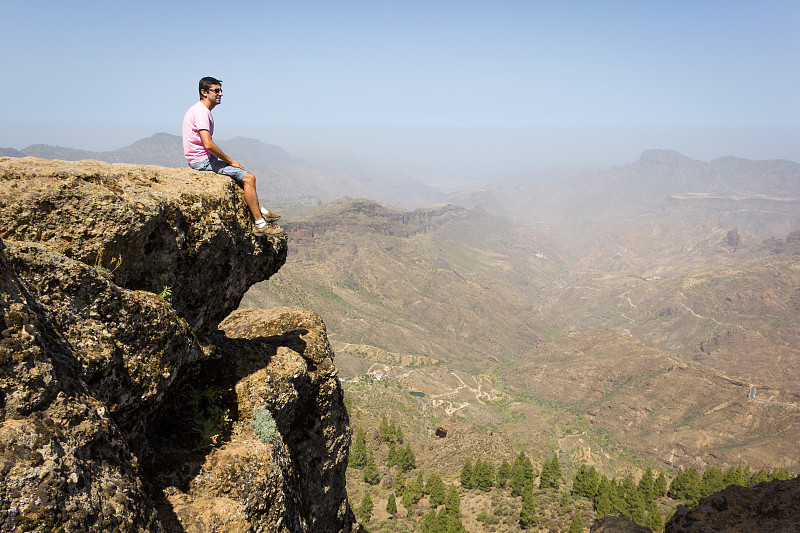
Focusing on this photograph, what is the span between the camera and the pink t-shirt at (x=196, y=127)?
Result: 1059 cm

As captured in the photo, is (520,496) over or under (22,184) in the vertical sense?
under

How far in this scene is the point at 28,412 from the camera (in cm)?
466

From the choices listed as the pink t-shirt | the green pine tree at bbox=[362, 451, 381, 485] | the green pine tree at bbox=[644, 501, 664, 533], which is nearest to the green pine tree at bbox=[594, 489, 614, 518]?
the green pine tree at bbox=[644, 501, 664, 533]

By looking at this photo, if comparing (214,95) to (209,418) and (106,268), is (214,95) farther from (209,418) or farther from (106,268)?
(209,418)

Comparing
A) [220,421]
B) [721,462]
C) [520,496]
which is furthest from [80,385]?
[721,462]

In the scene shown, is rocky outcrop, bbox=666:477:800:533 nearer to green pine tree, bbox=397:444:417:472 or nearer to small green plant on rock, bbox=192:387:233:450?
small green plant on rock, bbox=192:387:233:450

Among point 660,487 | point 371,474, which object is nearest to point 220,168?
point 371,474

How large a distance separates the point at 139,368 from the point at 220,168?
6.40 metres

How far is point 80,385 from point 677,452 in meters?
130

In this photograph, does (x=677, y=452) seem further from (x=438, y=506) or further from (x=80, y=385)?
(x=80, y=385)

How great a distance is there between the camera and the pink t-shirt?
10.6 m

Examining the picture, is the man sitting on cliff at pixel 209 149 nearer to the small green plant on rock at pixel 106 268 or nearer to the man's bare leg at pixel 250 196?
the man's bare leg at pixel 250 196

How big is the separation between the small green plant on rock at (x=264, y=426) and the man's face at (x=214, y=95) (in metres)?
7.99

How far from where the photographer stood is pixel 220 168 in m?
11.6
